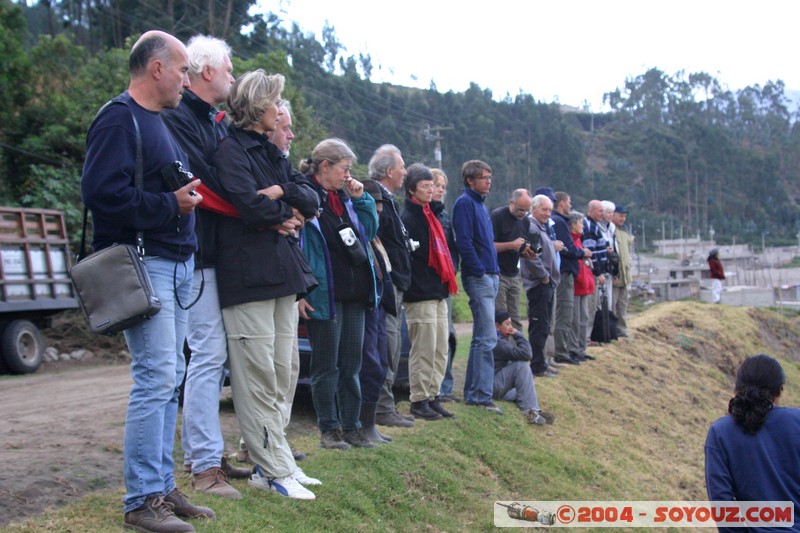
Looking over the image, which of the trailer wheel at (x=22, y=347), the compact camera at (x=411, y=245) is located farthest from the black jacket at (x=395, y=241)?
the trailer wheel at (x=22, y=347)

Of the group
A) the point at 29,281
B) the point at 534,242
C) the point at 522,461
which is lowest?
the point at 522,461

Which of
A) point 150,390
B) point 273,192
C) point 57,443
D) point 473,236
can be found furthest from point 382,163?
point 150,390

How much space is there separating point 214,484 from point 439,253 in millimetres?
3980

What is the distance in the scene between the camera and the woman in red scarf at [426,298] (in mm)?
8383

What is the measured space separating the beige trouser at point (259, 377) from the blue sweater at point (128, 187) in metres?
0.78

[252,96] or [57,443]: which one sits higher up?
[252,96]

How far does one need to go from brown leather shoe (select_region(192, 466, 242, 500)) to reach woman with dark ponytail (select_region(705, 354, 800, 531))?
267 centimetres

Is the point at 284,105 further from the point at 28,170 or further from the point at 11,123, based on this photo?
the point at 11,123

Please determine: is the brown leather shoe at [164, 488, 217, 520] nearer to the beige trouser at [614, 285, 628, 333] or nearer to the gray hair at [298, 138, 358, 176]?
the gray hair at [298, 138, 358, 176]

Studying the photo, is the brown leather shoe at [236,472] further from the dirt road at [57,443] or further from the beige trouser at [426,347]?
the beige trouser at [426,347]

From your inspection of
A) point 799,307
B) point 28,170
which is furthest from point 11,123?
point 799,307

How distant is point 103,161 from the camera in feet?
13.5

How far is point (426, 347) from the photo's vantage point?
8.34 metres

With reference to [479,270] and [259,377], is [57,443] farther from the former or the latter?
[479,270]
